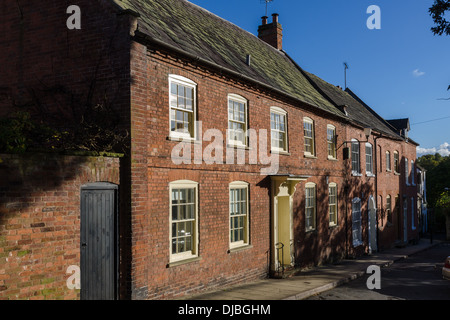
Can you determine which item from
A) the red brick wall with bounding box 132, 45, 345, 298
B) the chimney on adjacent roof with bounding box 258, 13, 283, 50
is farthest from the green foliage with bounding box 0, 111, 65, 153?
the chimney on adjacent roof with bounding box 258, 13, 283, 50

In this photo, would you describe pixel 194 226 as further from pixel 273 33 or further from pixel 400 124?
pixel 400 124

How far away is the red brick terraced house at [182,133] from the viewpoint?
363 inches

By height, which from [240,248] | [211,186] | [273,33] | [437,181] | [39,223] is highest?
[273,33]

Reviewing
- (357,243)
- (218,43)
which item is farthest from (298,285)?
(357,243)

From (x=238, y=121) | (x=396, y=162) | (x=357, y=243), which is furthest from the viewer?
(x=396, y=162)

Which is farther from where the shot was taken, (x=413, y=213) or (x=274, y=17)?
(x=413, y=213)

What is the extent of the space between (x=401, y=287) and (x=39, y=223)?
37.2ft

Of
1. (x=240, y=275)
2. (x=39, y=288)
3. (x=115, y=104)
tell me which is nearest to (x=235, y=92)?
(x=115, y=104)

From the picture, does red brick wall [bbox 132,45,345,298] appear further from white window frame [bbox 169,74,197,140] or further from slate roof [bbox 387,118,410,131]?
slate roof [bbox 387,118,410,131]

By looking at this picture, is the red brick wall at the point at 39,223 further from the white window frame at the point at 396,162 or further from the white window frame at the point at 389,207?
the white window frame at the point at 396,162

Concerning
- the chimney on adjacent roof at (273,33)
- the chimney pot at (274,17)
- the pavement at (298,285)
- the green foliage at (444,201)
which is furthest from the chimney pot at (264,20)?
the green foliage at (444,201)

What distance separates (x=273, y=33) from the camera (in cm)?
2436

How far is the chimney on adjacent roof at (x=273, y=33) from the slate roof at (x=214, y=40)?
2.11 metres

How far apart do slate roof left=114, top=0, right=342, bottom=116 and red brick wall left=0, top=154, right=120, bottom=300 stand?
3661 mm
